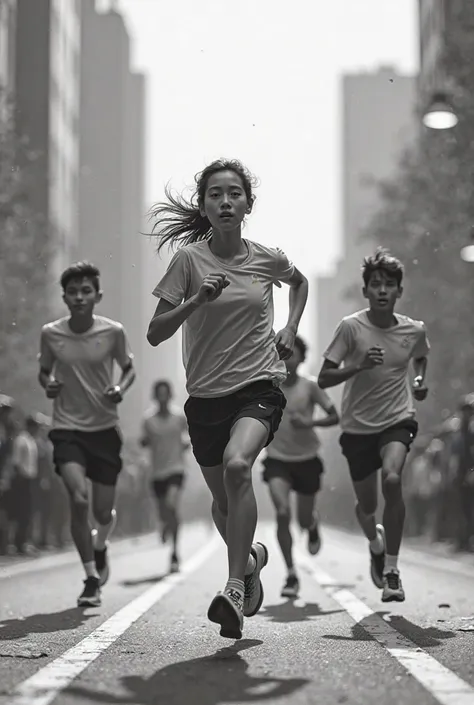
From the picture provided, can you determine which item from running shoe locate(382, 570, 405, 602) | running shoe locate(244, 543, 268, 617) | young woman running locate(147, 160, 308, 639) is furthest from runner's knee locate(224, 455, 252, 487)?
running shoe locate(382, 570, 405, 602)

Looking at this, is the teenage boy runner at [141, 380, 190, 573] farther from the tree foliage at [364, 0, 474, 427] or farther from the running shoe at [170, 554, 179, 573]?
the tree foliage at [364, 0, 474, 427]

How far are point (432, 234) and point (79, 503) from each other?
24033 mm

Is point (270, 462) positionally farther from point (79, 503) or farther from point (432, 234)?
point (432, 234)

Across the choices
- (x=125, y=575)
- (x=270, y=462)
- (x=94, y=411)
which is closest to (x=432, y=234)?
(x=125, y=575)

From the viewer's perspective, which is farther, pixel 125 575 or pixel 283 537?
pixel 125 575

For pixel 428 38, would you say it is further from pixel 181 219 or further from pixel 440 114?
pixel 181 219

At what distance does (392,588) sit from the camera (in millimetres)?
9148

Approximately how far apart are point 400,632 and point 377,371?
7.67 ft

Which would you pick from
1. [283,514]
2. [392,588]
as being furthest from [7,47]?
[392,588]

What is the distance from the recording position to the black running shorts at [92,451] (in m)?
10.2

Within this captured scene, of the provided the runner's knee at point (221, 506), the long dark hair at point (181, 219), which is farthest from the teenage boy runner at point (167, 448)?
the runner's knee at point (221, 506)

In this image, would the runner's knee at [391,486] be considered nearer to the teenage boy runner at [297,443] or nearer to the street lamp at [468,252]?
the teenage boy runner at [297,443]

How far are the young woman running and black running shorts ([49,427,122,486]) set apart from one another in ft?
8.58

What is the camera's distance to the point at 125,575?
15859 millimetres
